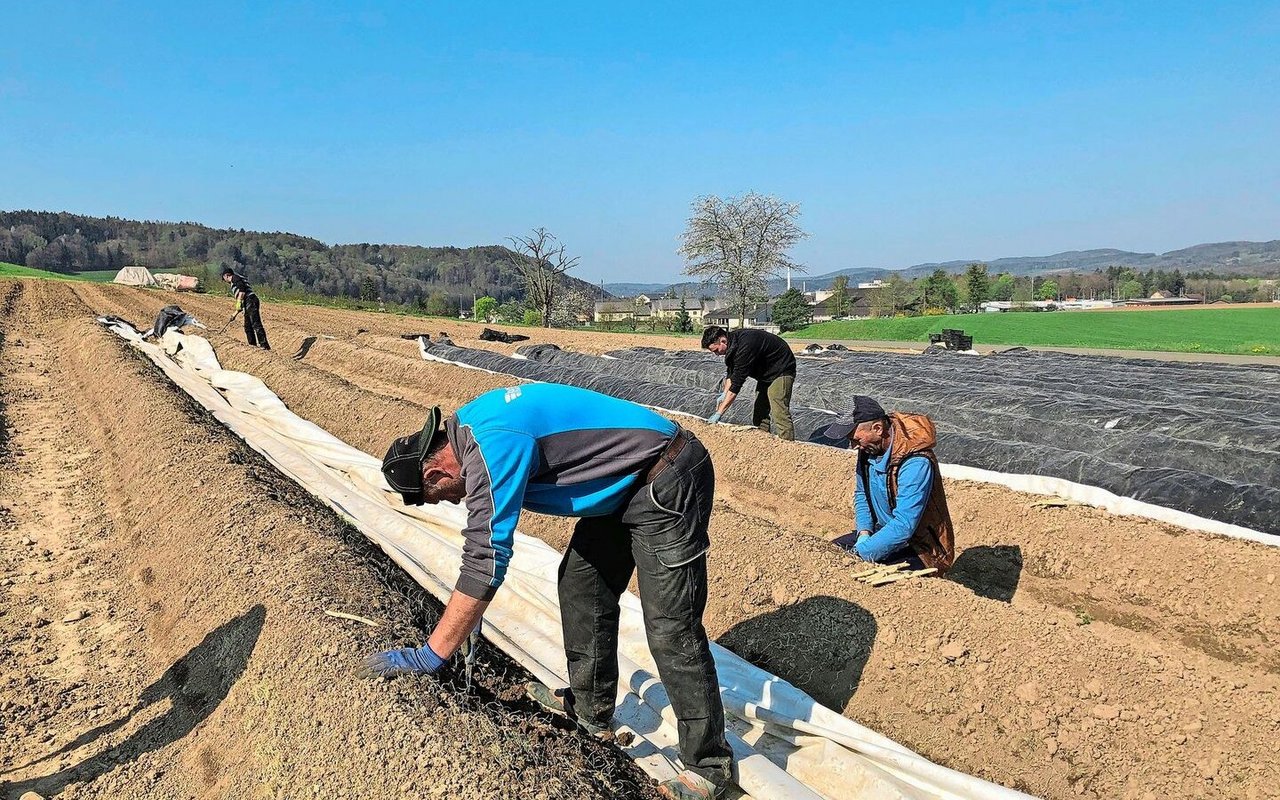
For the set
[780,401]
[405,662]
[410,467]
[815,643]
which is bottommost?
[815,643]

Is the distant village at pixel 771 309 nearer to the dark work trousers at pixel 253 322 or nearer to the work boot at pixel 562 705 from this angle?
the dark work trousers at pixel 253 322

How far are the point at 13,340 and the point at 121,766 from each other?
18777mm

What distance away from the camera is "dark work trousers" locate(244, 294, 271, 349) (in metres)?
14.7

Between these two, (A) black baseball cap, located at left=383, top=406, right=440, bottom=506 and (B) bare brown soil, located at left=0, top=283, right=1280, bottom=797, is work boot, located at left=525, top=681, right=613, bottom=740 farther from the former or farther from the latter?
(A) black baseball cap, located at left=383, top=406, right=440, bottom=506

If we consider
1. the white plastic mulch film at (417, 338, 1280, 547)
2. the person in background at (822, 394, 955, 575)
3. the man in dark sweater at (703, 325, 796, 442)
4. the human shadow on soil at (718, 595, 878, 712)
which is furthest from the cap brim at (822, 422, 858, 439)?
the white plastic mulch film at (417, 338, 1280, 547)

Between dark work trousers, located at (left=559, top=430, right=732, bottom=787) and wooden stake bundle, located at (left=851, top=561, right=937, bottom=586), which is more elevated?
dark work trousers, located at (left=559, top=430, right=732, bottom=787)

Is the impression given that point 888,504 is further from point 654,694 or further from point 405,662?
point 405,662

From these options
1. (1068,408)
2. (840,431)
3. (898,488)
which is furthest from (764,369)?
(1068,408)

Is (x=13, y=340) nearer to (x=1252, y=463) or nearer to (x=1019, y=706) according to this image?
(x=1019, y=706)

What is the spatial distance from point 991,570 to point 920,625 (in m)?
2.17

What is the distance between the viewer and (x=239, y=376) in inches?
443

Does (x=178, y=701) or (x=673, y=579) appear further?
(x=178, y=701)

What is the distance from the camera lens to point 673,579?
266 cm

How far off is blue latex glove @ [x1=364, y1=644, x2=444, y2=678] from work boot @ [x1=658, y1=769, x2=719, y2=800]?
994 millimetres
